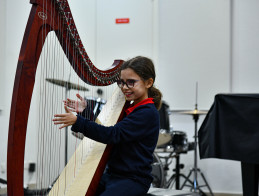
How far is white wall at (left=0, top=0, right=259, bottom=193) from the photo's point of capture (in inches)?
185

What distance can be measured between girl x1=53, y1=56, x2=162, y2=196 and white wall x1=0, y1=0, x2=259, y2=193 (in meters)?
3.12

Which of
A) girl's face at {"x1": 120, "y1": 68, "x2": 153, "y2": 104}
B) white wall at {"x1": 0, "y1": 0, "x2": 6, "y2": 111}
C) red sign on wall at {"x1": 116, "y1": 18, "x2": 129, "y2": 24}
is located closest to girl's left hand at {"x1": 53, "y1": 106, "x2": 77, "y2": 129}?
girl's face at {"x1": 120, "y1": 68, "x2": 153, "y2": 104}

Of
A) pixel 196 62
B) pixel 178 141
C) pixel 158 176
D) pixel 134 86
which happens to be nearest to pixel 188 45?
pixel 196 62

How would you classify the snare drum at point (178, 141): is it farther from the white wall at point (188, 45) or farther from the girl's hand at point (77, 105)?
the girl's hand at point (77, 105)

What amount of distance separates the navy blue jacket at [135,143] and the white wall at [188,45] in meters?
3.21

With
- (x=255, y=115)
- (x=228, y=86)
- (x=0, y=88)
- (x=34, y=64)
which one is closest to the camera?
(x=34, y=64)

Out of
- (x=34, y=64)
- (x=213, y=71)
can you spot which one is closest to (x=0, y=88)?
(x=213, y=71)

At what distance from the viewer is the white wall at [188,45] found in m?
4.71

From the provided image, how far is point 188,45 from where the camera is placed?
15.9ft

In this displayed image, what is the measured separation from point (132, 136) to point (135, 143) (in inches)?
3.5

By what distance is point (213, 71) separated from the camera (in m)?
4.76

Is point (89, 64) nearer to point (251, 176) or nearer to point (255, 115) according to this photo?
point (255, 115)

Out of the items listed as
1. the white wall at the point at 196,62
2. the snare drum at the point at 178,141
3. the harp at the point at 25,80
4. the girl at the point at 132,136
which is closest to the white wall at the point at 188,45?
the white wall at the point at 196,62

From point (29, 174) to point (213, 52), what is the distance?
9.81ft
